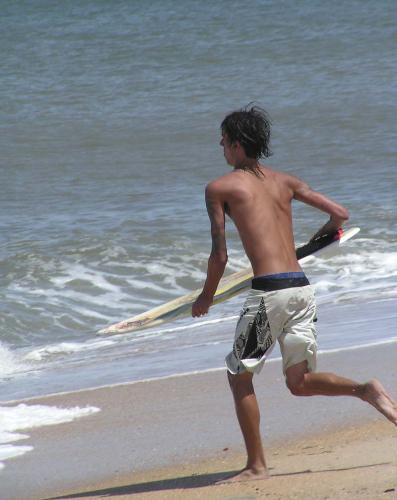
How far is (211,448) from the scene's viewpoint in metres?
5.08

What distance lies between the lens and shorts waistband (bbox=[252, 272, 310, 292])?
4387 millimetres

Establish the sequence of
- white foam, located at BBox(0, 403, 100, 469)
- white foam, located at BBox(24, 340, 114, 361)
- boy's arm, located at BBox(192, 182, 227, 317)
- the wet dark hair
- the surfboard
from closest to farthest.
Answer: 1. boy's arm, located at BBox(192, 182, 227, 317)
2. the wet dark hair
3. the surfboard
4. white foam, located at BBox(0, 403, 100, 469)
5. white foam, located at BBox(24, 340, 114, 361)

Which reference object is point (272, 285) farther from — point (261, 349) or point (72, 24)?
point (72, 24)

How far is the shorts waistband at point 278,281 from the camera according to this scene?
439 cm

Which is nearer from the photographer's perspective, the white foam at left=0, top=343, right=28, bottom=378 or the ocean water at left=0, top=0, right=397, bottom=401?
the white foam at left=0, top=343, right=28, bottom=378

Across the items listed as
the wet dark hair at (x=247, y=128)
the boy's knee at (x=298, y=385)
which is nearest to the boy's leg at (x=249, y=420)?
the boy's knee at (x=298, y=385)

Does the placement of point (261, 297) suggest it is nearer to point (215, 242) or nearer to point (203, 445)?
point (215, 242)

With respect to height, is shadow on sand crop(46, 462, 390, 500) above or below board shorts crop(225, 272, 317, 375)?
below

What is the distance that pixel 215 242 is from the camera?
431cm

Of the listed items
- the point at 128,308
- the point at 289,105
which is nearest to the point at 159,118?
the point at 289,105

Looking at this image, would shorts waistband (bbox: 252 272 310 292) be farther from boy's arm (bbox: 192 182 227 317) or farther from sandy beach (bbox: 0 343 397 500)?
sandy beach (bbox: 0 343 397 500)

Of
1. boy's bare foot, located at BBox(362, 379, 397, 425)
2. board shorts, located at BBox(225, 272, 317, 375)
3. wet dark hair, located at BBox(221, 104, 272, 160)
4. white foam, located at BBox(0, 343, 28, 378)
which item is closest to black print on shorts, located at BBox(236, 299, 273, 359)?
board shorts, located at BBox(225, 272, 317, 375)

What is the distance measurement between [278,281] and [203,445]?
3.59 ft

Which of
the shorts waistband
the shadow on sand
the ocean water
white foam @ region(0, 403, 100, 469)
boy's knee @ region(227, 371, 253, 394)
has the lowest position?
the ocean water
